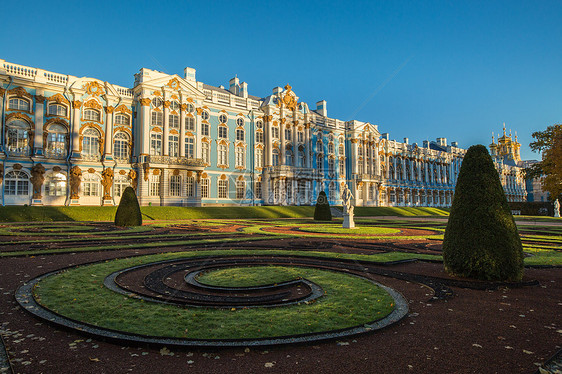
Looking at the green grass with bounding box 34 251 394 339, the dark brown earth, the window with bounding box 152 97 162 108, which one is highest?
the window with bounding box 152 97 162 108

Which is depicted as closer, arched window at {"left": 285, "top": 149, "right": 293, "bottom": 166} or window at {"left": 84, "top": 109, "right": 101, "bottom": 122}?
window at {"left": 84, "top": 109, "right": 101, "bottom": 122}

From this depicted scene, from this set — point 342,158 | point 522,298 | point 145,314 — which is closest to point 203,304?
point 145,314

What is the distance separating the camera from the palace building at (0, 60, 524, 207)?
34.2m

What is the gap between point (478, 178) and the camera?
26.8 feet

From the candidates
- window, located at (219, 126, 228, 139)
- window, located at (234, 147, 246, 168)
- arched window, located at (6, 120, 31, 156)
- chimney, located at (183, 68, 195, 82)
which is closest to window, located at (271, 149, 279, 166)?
window, located at (234, 147, 246, 168)

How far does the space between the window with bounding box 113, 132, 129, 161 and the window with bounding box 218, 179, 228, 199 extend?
37.4ft

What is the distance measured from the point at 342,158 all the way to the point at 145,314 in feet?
187

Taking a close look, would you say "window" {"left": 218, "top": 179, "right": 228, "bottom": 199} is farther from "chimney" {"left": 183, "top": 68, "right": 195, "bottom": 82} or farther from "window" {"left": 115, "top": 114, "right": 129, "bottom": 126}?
"chimney" {"left": 183, "top": 68, "right": 195, "bottom": 82}

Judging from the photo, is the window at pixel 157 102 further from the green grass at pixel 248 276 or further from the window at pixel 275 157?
the green grass at pixel 248 276

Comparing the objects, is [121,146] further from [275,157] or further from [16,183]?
[275,157]

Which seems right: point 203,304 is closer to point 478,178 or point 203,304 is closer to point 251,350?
point 251,350

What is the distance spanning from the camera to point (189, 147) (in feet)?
139

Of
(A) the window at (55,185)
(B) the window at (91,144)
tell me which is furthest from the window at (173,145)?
(A) the window at (55,185)

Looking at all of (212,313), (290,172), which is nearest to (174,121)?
(290,172)
